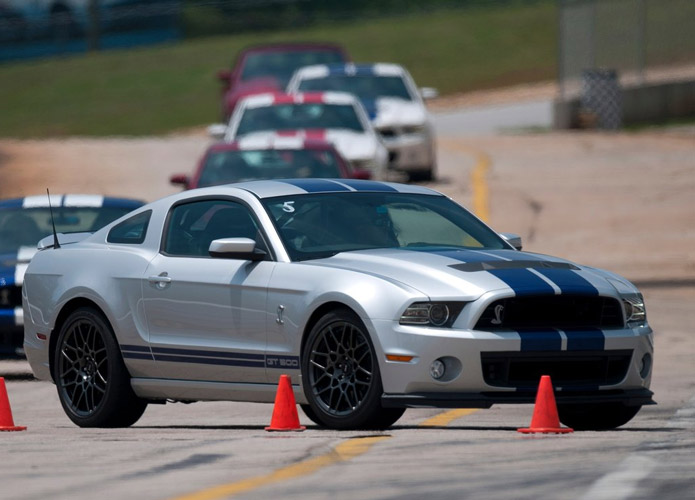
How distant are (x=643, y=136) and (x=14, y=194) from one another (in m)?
13.1

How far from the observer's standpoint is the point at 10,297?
46.4 ft

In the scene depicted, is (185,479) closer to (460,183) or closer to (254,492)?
(254,492)

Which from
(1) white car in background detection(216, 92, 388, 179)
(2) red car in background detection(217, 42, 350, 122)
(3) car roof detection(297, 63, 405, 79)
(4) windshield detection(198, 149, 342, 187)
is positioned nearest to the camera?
(4) windshield detection(198, 149, 342, 187)

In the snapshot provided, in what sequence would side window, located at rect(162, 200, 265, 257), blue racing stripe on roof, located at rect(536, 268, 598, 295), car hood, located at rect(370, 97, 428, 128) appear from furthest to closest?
car hood, located at rect(370, 97, 428, 128), side window, located at rect(162, 200, 265, 257), blue racing stripe on roof, located at rect(536, 268, 598, 295)

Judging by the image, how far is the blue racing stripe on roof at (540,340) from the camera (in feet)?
29.6

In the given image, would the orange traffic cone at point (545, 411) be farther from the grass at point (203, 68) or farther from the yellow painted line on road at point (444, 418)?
the grass at point (203, 68)

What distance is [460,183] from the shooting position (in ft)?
84.2

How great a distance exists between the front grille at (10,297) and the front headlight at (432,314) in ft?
19.3

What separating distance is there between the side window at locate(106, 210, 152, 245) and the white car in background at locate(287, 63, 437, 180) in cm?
1358

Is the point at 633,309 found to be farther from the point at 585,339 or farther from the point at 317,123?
the point at 317,123

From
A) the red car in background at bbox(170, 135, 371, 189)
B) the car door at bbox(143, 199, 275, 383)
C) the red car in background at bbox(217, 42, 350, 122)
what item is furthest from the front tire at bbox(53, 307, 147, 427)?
the red car in background at bbox(217, 42, 350, 122)

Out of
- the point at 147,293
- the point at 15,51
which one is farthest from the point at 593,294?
the point at 15,51

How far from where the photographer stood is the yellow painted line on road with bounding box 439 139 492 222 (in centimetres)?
2286

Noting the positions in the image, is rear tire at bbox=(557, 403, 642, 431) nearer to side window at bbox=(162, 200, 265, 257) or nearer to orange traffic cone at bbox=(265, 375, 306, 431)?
orange traffic cone at bbox=(265, 375, 306, 431)
